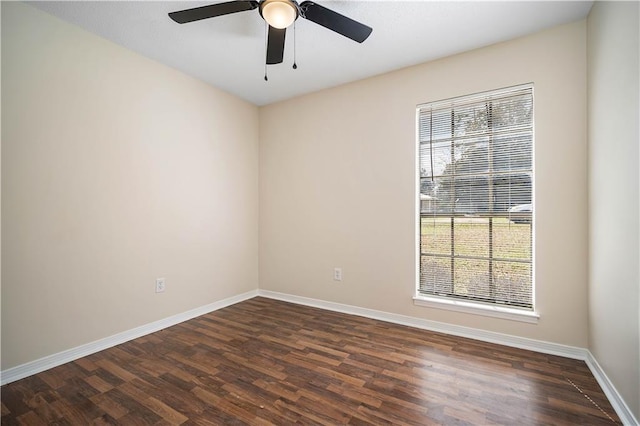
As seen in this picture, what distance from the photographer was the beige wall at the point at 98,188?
2023 millimetres

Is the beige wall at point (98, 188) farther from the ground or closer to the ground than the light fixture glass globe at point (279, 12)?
closer to the ground

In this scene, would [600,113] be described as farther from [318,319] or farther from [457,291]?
[318,319]

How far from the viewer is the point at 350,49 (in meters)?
2.63

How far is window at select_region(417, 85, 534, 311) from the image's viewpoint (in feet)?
8.18

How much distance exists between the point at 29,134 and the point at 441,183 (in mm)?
3359

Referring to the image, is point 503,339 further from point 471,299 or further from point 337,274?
point 337,274

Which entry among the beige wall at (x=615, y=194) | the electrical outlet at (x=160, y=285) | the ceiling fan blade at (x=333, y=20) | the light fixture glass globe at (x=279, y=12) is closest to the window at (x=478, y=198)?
the beige wall at (x=615, y=194)

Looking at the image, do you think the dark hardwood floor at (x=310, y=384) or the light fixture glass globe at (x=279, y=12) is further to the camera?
the light fixture glass globe at (x=279, y=12)

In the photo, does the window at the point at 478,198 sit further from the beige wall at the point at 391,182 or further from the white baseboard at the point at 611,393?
the white baseboard at the point at 611,393

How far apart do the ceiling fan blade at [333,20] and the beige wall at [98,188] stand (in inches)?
72.5

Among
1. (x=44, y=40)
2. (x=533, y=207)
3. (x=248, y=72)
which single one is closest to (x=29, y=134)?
(x=44, y=40)

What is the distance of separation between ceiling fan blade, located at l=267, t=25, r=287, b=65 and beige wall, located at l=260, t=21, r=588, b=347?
126cm

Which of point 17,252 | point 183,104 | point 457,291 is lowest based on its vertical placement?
point 457,291

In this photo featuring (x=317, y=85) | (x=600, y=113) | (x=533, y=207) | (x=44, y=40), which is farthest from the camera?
(x=317, y=85)
